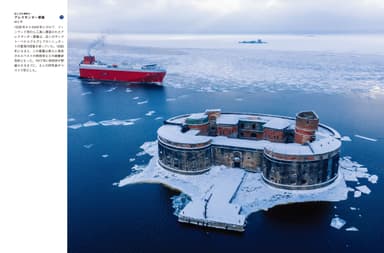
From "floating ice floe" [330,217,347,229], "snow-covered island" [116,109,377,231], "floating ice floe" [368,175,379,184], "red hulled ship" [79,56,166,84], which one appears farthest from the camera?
"red hulled ship" [79,56,166,84]

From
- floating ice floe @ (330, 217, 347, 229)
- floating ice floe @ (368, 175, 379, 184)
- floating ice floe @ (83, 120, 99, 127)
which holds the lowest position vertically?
floating ice floe @ (330, 217, 347, 229)

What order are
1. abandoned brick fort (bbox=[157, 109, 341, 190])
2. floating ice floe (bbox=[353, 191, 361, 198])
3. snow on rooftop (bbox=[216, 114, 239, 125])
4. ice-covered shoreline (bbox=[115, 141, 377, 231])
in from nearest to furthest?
ice-covered shoreline (bbox=[115, 141, 377, 231]) → floating ice floe (bbox=[353, 191, 361, 198]) → abandoned brick fort (bbox=[157, 109, 341, 190]) → snow on rooftop (bbox=[216, 114, 239, 125])

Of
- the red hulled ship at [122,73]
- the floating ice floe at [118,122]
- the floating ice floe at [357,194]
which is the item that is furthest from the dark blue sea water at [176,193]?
the red hulled ship at [122,73]

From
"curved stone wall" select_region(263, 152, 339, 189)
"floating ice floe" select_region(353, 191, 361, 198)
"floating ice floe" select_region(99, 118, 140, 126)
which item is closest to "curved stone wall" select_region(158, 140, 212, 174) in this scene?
"curved stone wall" select_region(263, 152, 339, 189)

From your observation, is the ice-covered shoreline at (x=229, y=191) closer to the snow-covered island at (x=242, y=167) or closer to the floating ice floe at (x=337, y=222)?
the snow-covered island at (x=242, y=167)

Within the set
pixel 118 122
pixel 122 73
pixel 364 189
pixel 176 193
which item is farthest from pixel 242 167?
pixel 122 73

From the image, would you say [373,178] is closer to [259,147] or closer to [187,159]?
[259,147]

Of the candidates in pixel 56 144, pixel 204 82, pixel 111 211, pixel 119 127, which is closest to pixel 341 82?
pixel 204 82

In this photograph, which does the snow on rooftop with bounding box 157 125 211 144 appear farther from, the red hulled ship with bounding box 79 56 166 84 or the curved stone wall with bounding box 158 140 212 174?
the red hulled ship with bounding box 79 56 166 84
